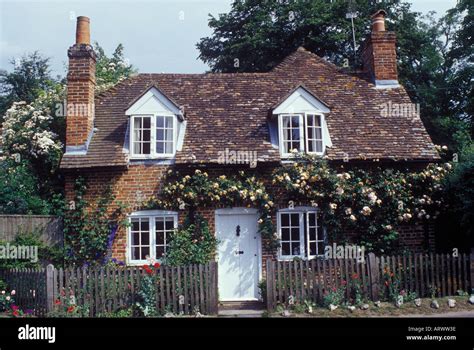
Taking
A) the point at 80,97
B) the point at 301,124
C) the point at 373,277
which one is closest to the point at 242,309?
the point at 373,277

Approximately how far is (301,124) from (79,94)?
7.09 m

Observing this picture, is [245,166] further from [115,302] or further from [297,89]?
[115,302]

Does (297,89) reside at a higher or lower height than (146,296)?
higher

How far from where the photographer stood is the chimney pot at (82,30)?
14578 mm

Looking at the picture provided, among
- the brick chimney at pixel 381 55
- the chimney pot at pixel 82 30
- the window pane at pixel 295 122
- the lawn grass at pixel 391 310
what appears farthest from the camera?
the brick chimney at pixel 381 55

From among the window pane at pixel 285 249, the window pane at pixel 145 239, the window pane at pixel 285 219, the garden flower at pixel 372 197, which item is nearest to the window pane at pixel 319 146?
the garden flower at pixel 372 197

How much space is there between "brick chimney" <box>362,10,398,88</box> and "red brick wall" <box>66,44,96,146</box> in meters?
10.0

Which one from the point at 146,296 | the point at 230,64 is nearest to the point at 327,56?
the point at 230,64

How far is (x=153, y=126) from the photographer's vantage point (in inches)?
531

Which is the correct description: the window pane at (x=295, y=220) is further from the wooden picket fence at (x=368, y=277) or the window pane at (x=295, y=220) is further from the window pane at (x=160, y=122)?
the window pane at (x=160, y=122)

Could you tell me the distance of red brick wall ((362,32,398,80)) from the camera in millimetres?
16203

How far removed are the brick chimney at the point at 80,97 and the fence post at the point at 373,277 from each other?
8991 mm
